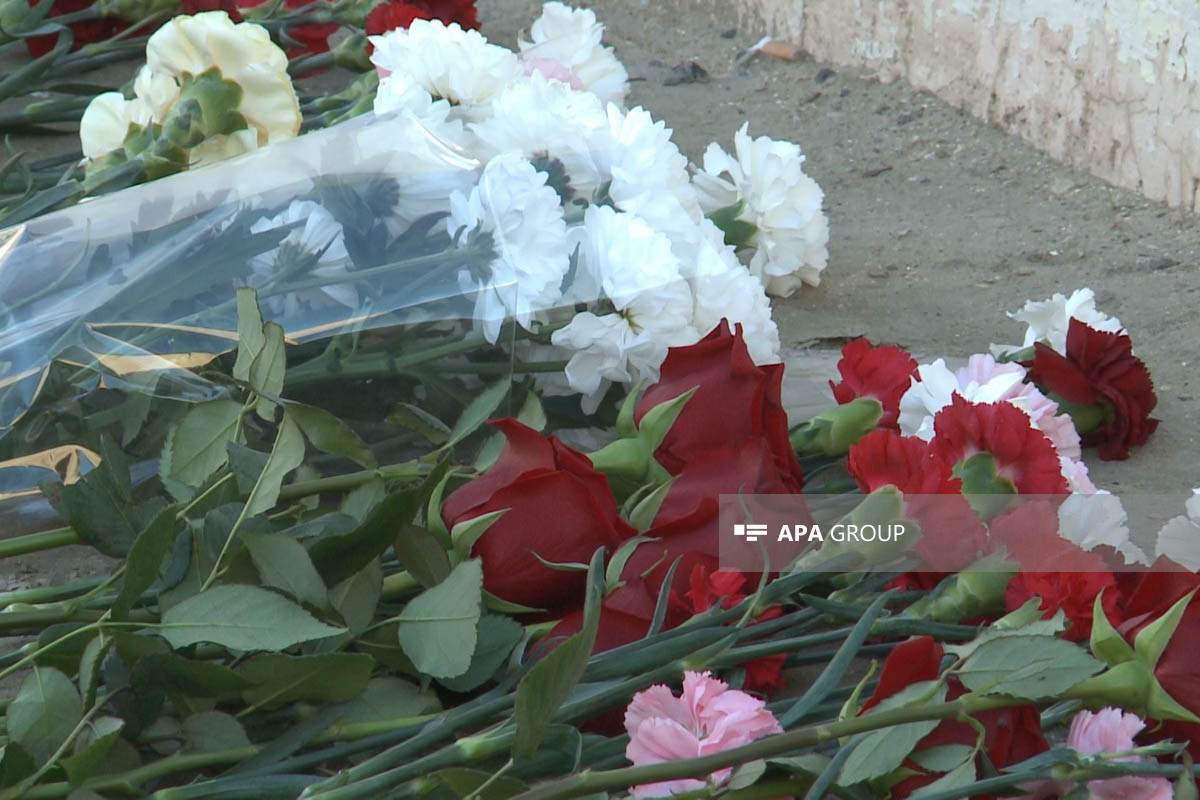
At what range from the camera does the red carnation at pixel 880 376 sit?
0.84 m

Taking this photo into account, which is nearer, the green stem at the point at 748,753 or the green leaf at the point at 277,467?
the green stem at the point at 748,753

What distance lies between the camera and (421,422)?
0.82 meters

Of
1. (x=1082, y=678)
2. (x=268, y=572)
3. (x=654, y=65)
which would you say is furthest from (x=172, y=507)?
(x=654, y=65)

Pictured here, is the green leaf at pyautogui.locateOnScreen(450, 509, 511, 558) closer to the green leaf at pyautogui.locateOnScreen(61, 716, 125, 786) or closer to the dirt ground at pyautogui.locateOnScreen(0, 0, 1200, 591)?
the green leaf at pyautogui.locateOnScreen(61, 716, 125, 786)

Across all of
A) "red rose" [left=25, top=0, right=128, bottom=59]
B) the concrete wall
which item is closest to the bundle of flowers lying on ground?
"red rose" [left=25, top=0, right=128, bottom=59]

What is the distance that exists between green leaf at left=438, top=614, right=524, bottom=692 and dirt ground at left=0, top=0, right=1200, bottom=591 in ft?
1.20

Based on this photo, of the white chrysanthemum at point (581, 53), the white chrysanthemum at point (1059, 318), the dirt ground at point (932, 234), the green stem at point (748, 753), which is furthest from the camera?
the white chrysanthemum at point (581, 53)

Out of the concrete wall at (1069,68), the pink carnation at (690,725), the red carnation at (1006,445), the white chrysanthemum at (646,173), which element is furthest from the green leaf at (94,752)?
the concrete wall at (1069,68)

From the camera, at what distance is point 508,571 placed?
2.15ft

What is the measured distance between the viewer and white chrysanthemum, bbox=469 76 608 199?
0.99 m

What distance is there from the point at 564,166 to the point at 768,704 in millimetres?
510

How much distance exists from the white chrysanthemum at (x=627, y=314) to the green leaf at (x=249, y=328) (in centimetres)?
26

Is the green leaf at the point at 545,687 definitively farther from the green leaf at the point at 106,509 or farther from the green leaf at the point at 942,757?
the green leaf at the point at 106,509

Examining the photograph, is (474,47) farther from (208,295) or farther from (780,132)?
(780,132)
